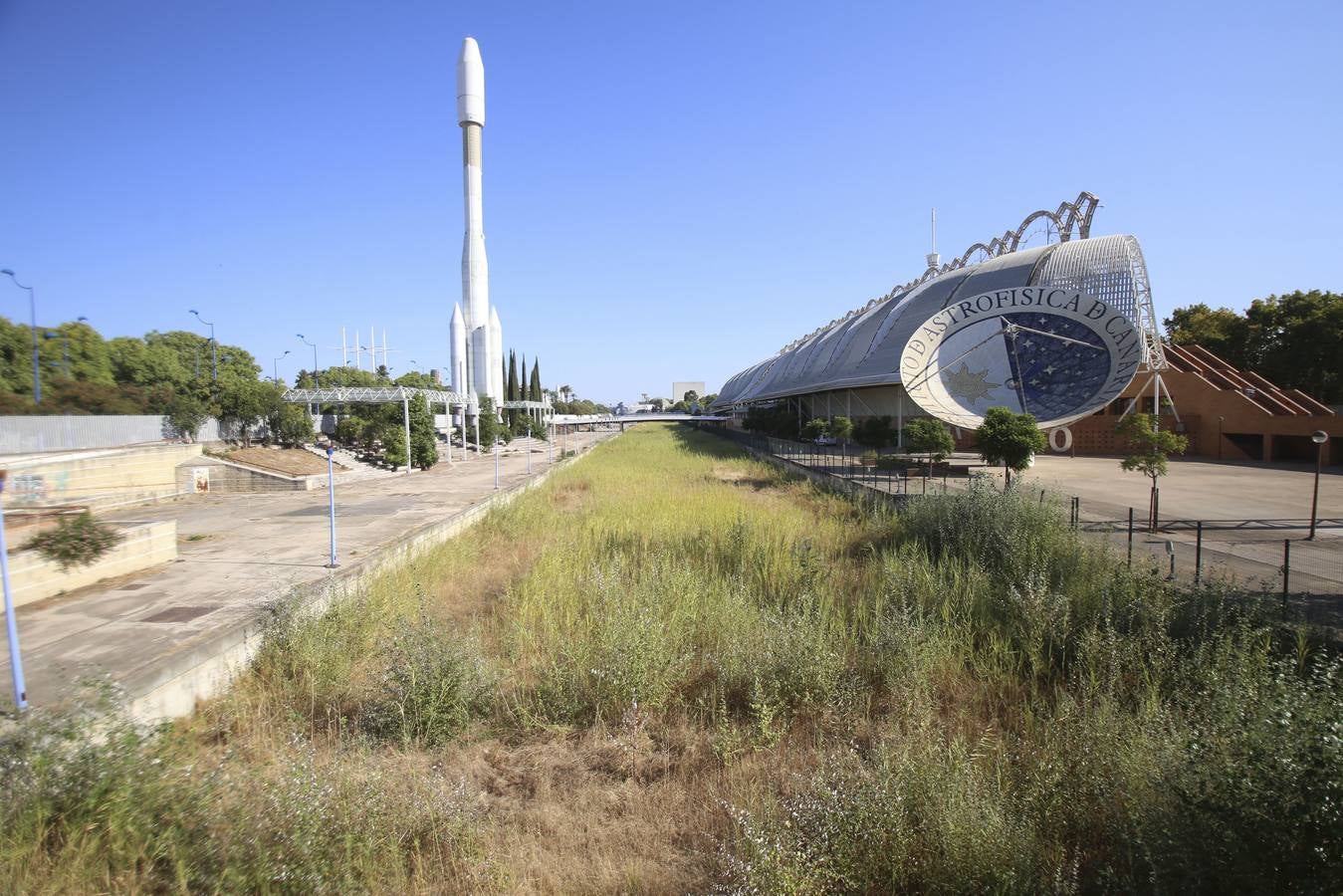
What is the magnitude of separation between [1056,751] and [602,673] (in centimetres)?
388

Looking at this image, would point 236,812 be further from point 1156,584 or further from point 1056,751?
point 1156,584

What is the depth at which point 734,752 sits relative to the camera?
5.31 m

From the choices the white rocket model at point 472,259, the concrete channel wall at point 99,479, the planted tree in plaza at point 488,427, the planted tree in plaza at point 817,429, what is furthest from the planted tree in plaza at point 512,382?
the concrete channel wall at point 99,479

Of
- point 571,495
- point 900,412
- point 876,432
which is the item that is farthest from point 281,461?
point 900,412

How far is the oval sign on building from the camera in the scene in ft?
92.9

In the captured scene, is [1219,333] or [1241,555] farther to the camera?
[1219,333]

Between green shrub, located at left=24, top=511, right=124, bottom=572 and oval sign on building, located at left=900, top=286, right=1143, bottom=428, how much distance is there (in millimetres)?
26622

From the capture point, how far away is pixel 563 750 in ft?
18.4

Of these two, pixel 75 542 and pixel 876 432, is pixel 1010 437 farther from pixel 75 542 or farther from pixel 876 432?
pixel 75 542

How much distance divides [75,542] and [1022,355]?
3525 centimetres

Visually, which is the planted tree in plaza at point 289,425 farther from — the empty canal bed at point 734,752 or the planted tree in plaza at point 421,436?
the empty canal bed at point 734,752

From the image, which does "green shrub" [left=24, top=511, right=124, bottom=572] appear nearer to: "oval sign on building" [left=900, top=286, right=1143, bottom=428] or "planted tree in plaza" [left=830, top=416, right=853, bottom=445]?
"oval sign on building" [left=900, top=286, right=1143, bottom=428]

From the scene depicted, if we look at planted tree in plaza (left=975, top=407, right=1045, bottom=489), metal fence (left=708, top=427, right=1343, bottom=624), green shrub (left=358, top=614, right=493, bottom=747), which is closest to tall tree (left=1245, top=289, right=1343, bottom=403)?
planted tree in plaza (left=975, top=407, right=1045, bottom=489)

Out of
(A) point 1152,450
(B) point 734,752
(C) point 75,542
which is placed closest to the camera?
(B) point 734,752
